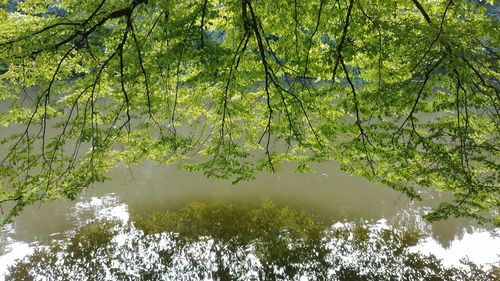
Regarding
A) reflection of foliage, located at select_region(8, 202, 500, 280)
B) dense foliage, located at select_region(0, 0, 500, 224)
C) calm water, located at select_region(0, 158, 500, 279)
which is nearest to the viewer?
dense foliage, located at select_region(0, 0, 500, 224)

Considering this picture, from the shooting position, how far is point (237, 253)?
8438 mm

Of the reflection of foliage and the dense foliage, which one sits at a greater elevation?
the dense foliage

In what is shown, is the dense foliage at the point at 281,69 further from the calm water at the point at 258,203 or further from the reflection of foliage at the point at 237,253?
the calm water at the point at 258,203

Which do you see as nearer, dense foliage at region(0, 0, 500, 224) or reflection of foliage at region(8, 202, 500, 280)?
dense foliage at region(0, 0, 500, 224)

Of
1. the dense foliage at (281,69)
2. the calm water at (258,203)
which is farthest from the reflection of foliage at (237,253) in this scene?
the dense foliage at (281,69)

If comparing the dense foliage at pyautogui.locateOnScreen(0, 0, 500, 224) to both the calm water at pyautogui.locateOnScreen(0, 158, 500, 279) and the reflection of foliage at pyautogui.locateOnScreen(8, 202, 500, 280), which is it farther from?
the calm water at pyautogui.locateOnScreen(0, 158, 500, 279)

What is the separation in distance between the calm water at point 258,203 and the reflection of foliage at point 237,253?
0.64 m

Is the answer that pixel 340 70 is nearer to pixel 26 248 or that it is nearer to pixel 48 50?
pixel 48 50

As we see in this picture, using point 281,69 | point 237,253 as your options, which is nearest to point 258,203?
point 237,253

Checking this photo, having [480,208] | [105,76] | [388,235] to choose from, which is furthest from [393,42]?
[388,235]

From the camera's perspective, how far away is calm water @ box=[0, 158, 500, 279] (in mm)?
9398

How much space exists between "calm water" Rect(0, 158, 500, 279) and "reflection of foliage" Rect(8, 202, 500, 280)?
64cm

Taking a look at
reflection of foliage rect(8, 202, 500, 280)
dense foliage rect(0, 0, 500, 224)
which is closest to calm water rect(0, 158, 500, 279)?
reflection of foliage rect(8, 202, 500, 280)

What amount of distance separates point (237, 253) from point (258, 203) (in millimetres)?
3336
